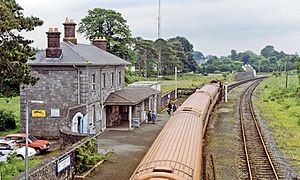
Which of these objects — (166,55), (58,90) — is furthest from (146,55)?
(58,90)

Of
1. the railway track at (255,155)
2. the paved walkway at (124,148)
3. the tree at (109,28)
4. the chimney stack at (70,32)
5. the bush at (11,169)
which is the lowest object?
the paved walkway at (124,148)

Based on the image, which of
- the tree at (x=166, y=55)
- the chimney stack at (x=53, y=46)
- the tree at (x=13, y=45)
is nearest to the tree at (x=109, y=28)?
the chimney stack at (x=53, y=46)

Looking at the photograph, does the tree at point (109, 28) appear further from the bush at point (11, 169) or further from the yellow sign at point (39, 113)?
the bush at point (11, 169)

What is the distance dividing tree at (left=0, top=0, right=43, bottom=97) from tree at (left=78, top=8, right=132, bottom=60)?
115 feet

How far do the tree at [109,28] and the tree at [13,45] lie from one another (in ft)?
115

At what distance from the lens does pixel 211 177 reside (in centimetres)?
1569

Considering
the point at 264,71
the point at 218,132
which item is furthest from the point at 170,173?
the point at 264,71

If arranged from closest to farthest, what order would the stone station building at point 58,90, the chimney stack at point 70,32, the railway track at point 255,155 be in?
the railway track at point 255,155 → the stone station building at point 58,90 → the chimney stack at point 70,32

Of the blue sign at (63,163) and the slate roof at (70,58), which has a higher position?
the slate roof at (70,58)

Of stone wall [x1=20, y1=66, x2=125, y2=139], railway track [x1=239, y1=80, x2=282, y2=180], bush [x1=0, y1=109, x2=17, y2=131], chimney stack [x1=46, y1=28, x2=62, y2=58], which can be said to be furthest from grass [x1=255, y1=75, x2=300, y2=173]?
bush [x1=0, y1=109, x2=17, y2=131]

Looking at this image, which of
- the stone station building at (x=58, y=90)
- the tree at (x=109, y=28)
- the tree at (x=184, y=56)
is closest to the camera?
the stone station building at (x=58, y=90)

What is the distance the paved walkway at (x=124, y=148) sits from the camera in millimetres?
17281

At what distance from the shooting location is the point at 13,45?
53.7 ft

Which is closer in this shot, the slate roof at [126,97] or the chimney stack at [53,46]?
the chimney stack at [53,46]
